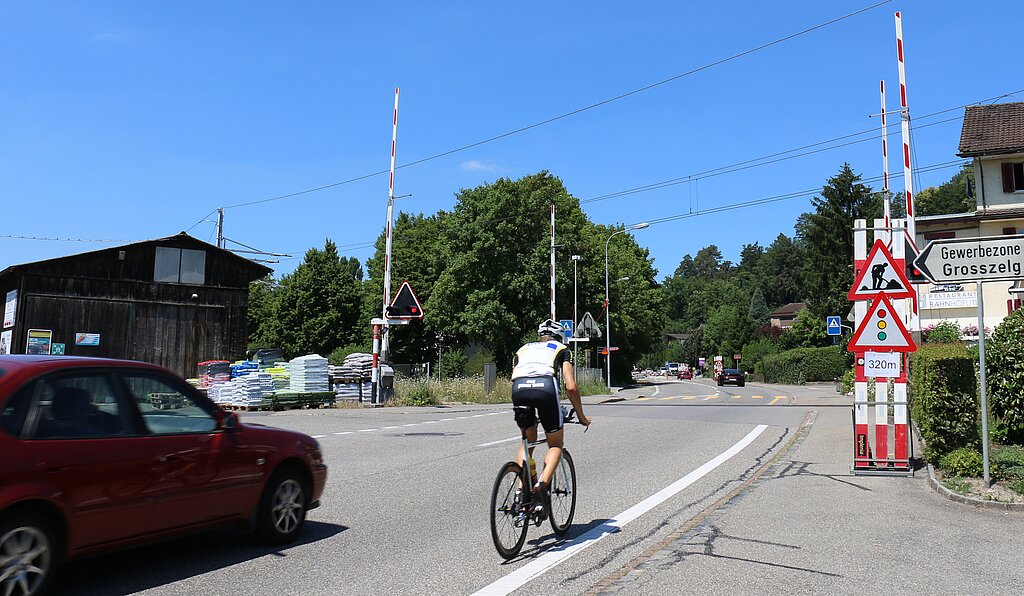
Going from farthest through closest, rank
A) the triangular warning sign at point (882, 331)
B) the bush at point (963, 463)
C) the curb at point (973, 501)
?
the triangular warning sign at point (882, 331), the bush at point (963, 463), the curb at point (973, 501)

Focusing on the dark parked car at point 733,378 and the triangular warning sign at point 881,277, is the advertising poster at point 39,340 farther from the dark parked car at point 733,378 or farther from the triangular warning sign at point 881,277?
the dark parked car at point 733,378

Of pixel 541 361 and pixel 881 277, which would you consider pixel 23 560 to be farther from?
pixel 881 277

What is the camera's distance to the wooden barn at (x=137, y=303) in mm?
34688

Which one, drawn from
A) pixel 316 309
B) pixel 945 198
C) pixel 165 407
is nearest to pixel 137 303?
pixel 316 309

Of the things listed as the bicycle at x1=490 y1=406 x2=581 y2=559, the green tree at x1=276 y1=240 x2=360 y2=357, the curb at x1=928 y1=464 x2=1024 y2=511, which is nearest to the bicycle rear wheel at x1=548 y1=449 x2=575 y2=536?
the bicycle at x1=490 y1=406 x2=581 y2=559

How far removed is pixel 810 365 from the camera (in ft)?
217

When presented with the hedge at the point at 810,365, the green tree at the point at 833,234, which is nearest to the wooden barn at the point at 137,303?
the hedge at the point at 810,365

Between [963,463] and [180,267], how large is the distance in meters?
35.3

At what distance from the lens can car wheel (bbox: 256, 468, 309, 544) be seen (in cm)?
617

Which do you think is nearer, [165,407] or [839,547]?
[165,407]

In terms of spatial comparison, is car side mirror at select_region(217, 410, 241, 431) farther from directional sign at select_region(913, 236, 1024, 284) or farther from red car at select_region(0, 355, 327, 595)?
directional sign at select_region(913, 236, 1024, 284)

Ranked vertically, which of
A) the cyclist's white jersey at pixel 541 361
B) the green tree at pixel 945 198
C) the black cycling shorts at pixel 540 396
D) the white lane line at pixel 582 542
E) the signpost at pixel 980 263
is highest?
the green tree at pixel 945 198

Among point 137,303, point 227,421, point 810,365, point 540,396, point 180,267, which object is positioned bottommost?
point 227,421

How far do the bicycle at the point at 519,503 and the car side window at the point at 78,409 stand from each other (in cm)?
251
